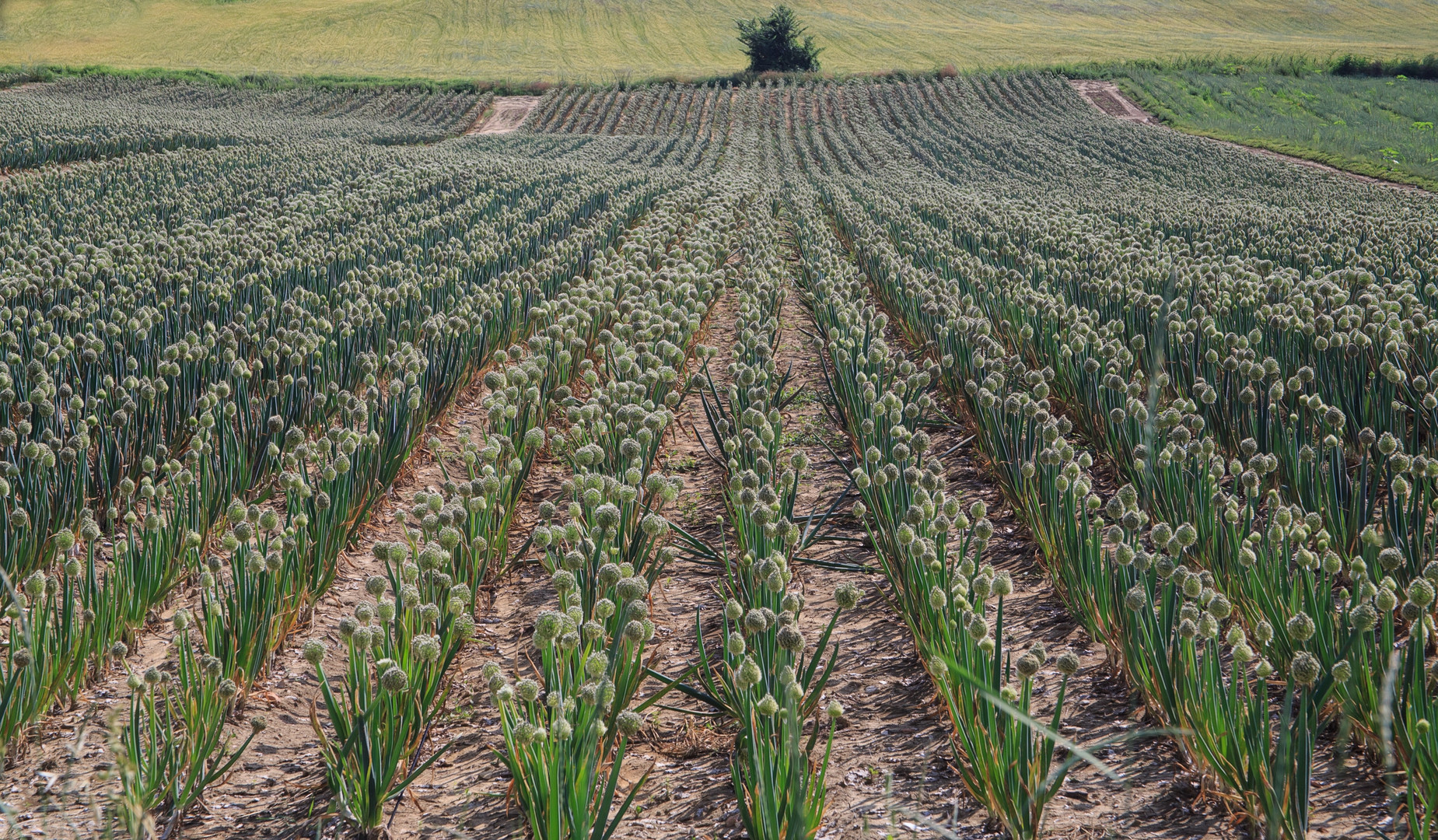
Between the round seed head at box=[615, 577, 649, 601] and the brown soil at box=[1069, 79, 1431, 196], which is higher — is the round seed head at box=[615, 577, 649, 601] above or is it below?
below

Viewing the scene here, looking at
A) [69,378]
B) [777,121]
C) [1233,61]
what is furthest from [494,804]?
[1233,61]

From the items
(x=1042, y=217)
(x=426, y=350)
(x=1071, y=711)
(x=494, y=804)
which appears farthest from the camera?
(x=1042, y=217)

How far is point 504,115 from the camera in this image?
45.6 m

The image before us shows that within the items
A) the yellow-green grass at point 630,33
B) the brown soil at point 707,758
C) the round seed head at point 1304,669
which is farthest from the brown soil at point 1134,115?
the round seed head at point 1304,669

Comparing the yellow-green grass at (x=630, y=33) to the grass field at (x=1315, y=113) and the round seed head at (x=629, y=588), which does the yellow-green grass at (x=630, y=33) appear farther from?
the round seed head at (x=629, y=588)

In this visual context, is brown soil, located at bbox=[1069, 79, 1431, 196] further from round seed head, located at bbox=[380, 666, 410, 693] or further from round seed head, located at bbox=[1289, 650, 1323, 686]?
round seed head, located at bbox=[380, 666, 410, 693]

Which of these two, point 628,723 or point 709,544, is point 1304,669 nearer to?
point 628,723

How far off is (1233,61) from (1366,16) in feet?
112

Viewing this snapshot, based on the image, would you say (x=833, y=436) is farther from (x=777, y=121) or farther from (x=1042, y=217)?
(x=777, y=121)

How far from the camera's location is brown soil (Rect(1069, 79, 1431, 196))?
2348 centimetres

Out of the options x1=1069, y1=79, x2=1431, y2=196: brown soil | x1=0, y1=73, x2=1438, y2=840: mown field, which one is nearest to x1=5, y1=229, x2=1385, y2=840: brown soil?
x1=0, y1=73, x2=1438, y2=840: mown field

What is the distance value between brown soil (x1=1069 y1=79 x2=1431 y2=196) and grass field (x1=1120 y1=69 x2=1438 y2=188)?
0.26 m

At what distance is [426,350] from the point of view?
6191mm

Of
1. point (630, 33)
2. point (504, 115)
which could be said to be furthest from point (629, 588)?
point (630, 33)
